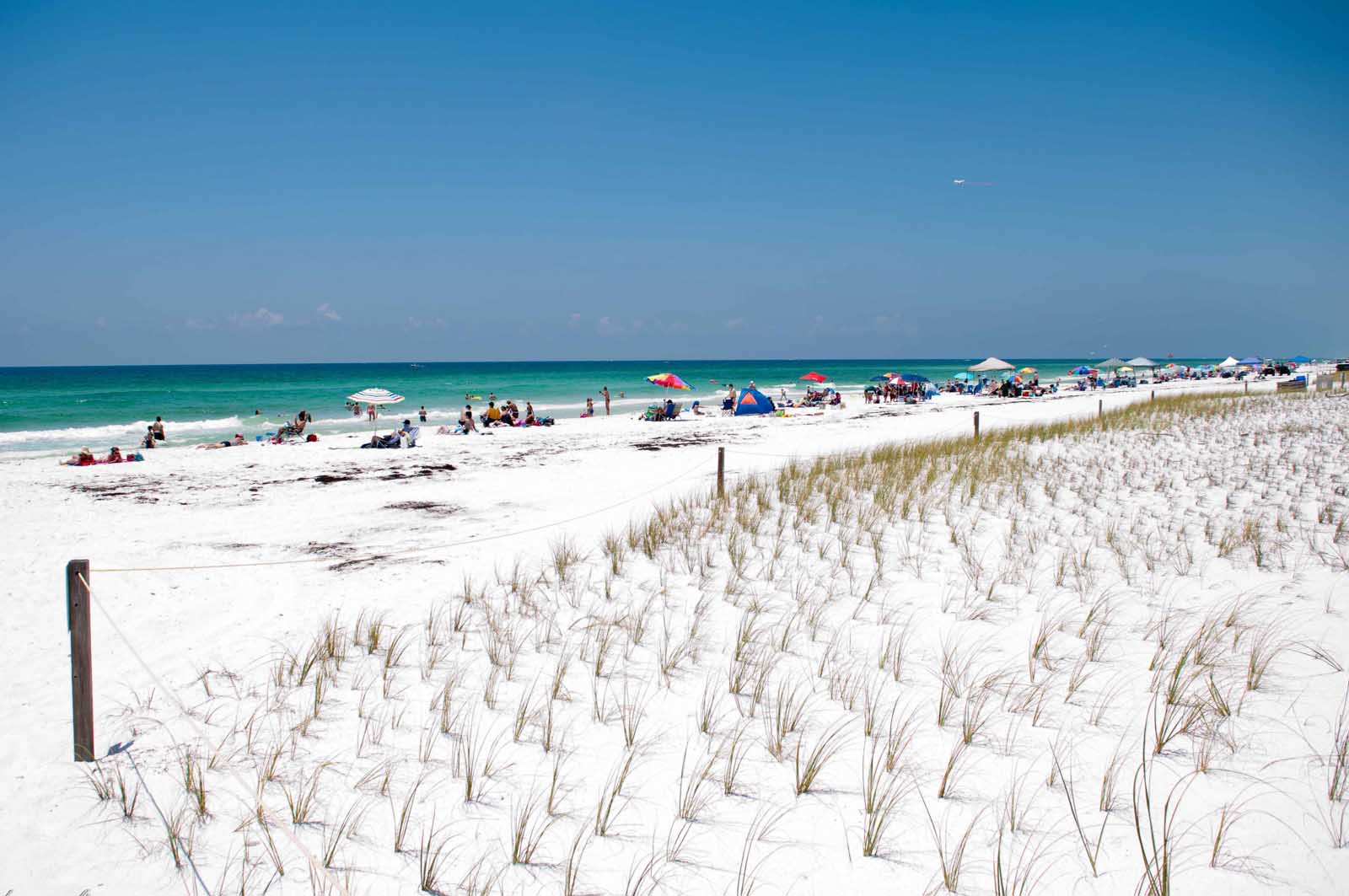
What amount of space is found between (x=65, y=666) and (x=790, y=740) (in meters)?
5.05

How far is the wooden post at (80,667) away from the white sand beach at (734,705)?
167mm

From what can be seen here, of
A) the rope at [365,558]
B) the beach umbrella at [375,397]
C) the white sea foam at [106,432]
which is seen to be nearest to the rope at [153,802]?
the rope at [365,558]

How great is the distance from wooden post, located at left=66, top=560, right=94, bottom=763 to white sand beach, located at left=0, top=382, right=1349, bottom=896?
6.6 inches

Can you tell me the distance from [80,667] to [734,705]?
3286 mm

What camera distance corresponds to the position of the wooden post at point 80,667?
11.3 ft

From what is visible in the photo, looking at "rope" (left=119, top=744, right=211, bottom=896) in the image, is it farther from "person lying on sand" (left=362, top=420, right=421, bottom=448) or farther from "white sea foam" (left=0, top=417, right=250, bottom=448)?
"white sea foam" (left=0, top=417, right=250, bottom=448)

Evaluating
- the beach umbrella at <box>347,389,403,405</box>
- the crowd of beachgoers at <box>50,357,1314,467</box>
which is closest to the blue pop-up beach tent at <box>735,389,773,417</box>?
the crowd of beachgoers at <box>50,357,1314,467</box>

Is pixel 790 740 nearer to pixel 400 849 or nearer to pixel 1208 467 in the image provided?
pixel 400 849

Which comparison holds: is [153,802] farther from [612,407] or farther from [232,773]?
[612,407]

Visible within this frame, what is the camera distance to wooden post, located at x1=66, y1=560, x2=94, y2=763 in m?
3.44

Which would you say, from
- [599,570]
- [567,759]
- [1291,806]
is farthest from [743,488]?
[1291,806]

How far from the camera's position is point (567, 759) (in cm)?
325

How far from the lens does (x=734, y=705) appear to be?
3.67 metres

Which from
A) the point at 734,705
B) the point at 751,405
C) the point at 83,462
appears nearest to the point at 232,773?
the point at 734,705
